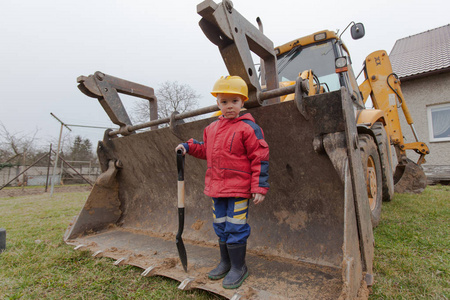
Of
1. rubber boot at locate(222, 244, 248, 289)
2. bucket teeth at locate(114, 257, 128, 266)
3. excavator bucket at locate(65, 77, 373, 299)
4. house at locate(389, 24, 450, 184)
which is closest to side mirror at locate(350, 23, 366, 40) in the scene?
excavator bucket at locate(65, 77, 373, 299)

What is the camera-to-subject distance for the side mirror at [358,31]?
13.0ft

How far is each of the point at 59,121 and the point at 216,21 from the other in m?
9.52

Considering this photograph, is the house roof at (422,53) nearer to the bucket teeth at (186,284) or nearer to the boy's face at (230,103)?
the boy's face at (230,103)

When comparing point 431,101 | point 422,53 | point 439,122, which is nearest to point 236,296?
point 439,122

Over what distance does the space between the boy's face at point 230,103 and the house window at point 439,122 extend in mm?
11394

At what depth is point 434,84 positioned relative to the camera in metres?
10.8

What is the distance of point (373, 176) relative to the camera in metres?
3.25

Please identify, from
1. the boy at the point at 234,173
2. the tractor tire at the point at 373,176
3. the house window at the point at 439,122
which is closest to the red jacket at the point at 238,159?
the boy at the point at 234,173

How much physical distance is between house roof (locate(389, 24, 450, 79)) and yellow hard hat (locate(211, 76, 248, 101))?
38.9 feet

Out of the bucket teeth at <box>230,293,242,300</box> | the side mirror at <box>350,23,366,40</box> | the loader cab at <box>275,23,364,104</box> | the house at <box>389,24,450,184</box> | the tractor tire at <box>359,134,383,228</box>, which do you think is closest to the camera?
→ the bucket teeth at <box>230,293,242,300</box>

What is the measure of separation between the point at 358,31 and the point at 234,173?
3.29m

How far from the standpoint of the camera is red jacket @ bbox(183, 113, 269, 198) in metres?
1.92

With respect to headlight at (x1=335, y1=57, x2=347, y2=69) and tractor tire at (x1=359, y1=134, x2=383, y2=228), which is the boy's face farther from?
headlight at (x1=335, y1=57, x2=347, y2=69)

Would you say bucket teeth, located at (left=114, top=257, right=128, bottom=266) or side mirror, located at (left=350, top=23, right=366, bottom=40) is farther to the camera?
side mirror, located at (left=350, top=23, right=366, bottom=40)
